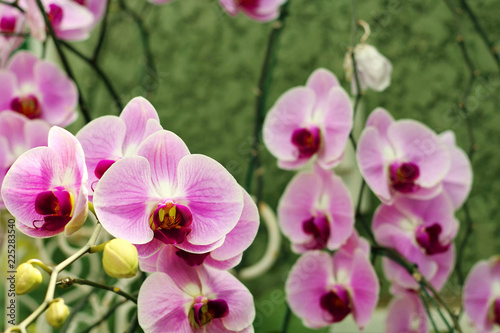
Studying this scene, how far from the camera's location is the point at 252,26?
0.80m

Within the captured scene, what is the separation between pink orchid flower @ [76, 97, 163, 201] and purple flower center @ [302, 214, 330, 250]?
0.71 feet

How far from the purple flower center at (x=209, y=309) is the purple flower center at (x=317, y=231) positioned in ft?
0.60

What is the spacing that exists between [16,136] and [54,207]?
207 mm

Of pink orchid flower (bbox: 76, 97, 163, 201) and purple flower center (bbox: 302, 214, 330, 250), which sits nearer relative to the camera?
pink orchid flower (bbox: 76, 97, 163, 201)

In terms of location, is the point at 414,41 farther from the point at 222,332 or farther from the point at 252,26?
the point at 222,332

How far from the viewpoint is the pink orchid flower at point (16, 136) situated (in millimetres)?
435

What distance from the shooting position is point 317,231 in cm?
46

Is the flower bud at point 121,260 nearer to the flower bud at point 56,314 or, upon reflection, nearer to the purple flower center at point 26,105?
the flower bud at point 56,314

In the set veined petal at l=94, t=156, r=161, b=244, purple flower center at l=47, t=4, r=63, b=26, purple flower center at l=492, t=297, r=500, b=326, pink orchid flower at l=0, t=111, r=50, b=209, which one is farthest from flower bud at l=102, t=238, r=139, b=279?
purple flower center at l=492, t=297, r=500, b=326

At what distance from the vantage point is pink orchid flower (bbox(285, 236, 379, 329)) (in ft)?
1.50

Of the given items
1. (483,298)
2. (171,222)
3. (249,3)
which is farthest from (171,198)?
(483,298)

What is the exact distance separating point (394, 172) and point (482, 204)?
0.38 meters

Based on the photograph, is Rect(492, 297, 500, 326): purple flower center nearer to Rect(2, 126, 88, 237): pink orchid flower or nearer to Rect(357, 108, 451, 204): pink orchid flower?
Rect(357, 108, 451, 204): pink orchid flower

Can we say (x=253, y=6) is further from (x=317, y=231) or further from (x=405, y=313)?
(x=405, y=313)
